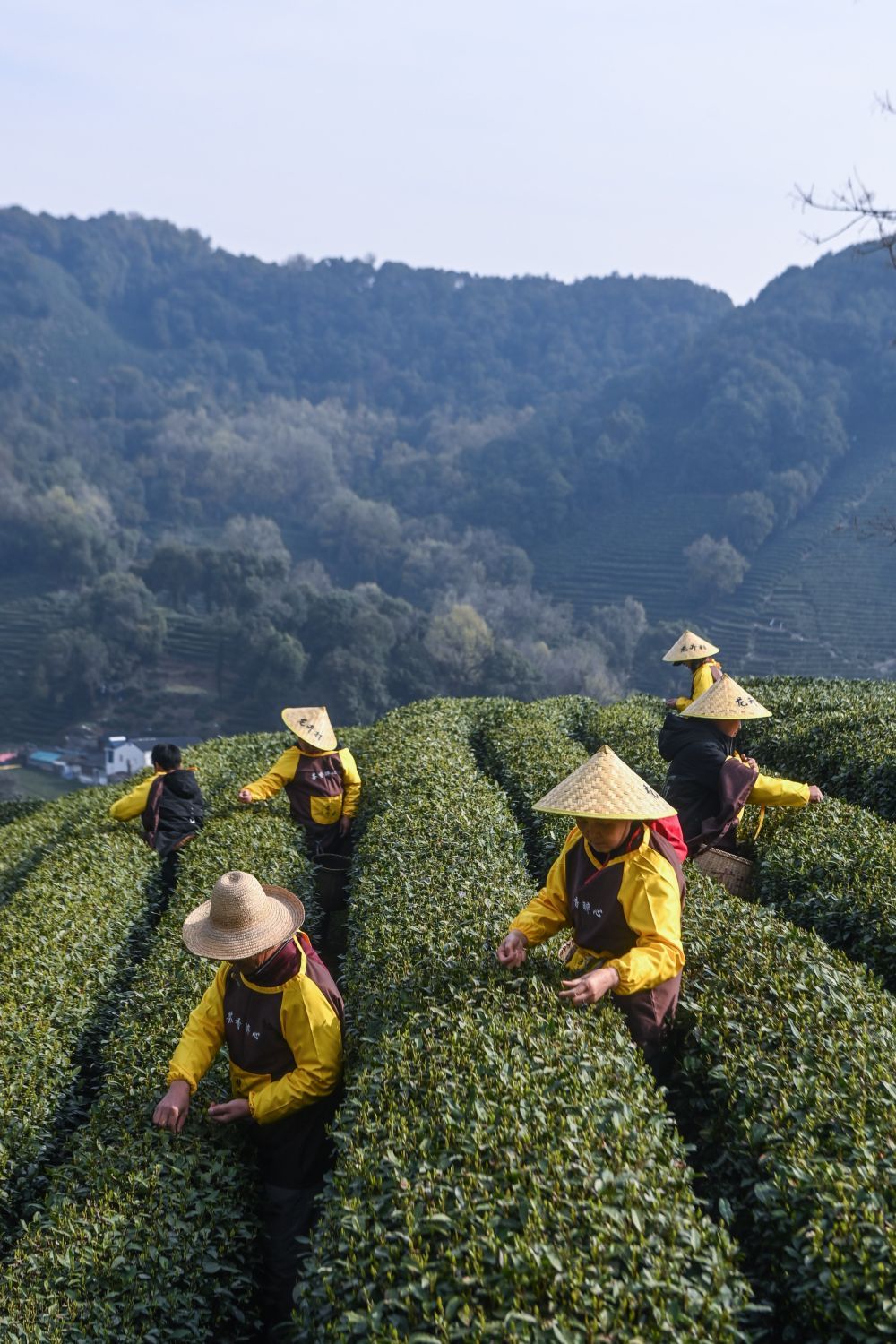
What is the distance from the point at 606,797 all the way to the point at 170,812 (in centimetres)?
602

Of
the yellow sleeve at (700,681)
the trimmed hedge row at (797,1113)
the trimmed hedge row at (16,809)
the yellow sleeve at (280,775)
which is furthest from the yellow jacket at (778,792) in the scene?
the trimmed hedge row at (16,809)

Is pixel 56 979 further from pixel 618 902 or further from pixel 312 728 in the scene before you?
pixel 618 902

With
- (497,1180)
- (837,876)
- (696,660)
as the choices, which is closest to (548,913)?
(497,1180)

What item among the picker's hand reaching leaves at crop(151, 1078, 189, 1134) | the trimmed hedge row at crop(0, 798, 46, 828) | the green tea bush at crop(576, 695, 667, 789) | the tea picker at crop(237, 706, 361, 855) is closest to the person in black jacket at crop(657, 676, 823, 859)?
the green tea bush at crop(576, 695, 667, 789)

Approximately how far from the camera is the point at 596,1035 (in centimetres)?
460

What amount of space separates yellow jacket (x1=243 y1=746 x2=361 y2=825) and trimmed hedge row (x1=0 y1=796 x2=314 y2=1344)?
3320 mm

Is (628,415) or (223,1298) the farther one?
(628,415)

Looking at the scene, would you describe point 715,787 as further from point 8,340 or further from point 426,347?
point 426,347

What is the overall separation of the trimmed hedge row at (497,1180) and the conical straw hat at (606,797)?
0.92m

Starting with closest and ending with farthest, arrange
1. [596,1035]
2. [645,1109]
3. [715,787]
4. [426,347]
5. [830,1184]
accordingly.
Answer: [830,1184] < [645,1109] < [596,1035] < [715,787] < [426,347]

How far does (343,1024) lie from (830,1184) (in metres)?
2.46

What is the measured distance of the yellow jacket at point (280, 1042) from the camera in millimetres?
4770

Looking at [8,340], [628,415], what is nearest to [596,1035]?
[628,415]

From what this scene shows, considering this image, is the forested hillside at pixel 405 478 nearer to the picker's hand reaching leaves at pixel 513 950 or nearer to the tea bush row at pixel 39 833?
the tea bush row at pixel 39 833
